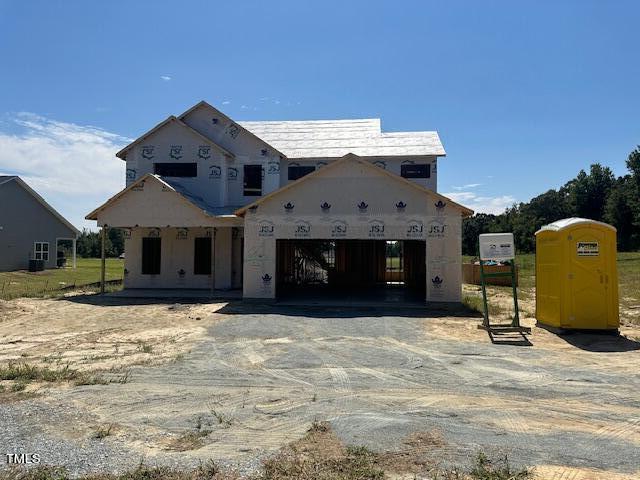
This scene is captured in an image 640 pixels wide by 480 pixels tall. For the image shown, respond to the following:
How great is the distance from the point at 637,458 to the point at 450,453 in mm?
1827

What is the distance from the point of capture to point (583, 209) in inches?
3086

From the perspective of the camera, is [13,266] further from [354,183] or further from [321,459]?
[321,459]

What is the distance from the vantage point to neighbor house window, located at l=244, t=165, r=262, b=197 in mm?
23203

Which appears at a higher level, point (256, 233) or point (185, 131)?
point (185, 131)

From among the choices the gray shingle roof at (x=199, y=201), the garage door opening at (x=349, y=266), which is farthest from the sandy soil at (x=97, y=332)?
the garage door opening at (x=349, y=266)

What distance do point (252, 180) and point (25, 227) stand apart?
85.9 ft

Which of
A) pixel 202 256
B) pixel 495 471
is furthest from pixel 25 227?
pixel 495 471

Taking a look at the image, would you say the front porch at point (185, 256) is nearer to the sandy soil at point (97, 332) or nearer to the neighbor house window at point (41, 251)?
the sandy soil at point (97, 332)

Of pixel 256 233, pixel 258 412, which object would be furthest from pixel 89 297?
pixel 258 412

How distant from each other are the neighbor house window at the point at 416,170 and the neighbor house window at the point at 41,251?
3303cm

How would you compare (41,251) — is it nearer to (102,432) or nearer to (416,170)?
(416,170)

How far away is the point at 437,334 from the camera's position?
11992mm

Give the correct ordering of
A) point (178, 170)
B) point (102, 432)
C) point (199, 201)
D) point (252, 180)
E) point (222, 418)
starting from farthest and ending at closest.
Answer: point (252, 180)
point (178, 170)
point (199, 201)
point (222, 418)
point (102, 432)

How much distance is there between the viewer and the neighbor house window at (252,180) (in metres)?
23.2
